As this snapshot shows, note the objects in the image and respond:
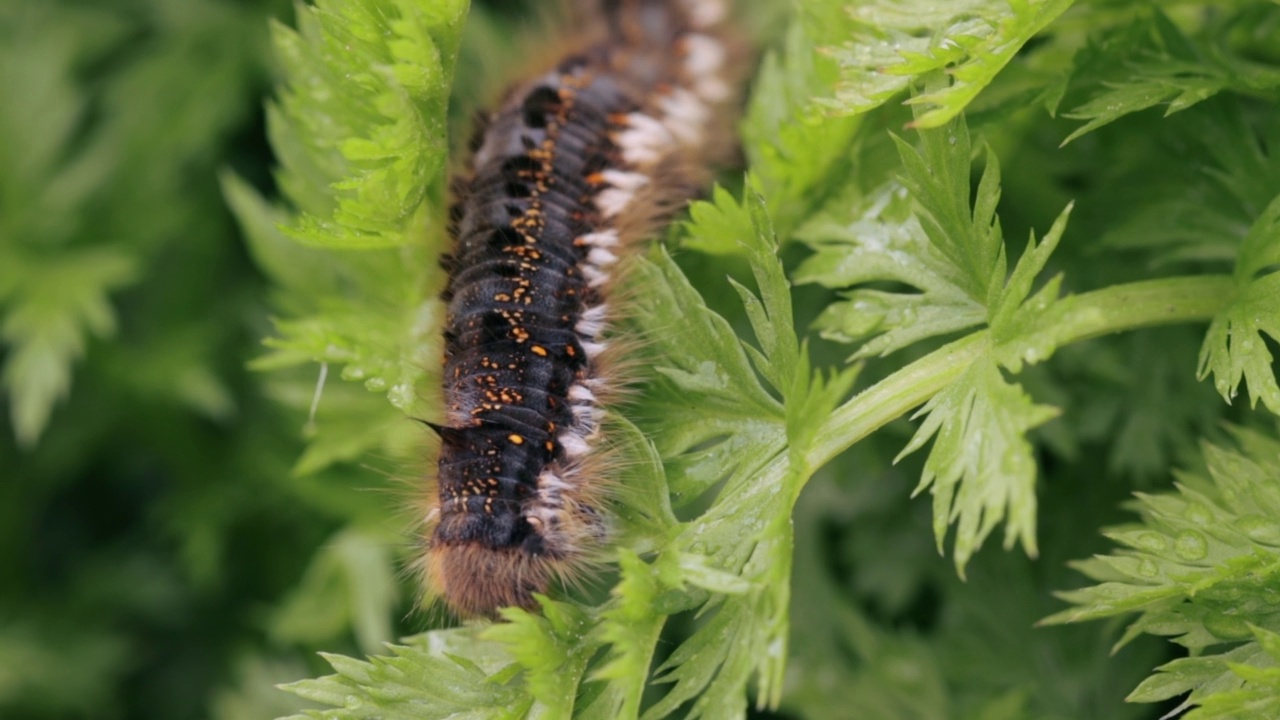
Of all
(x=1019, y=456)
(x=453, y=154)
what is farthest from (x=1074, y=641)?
(x=453, y=154)

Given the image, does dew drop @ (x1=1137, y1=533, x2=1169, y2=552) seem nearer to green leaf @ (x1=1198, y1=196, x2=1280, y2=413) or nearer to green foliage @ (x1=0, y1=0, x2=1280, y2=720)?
green foliage @ (x1=0, y1=0, x2=1280, y2=720)

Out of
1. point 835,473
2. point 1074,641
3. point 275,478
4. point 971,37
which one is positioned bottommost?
point 275,478

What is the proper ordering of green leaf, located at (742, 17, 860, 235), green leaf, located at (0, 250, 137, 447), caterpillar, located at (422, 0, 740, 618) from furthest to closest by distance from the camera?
1. green leaf, located at (0, 250, 137, 447)
2. green leaf, located at (742, 17, 860, 235)
3. caterpillar, located at (422, 0, 740, 618)

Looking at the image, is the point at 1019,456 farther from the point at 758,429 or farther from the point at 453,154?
the point at 453,154

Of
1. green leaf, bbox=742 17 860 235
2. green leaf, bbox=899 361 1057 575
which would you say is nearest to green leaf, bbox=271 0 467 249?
green leaf, bbox=742 17 860 235

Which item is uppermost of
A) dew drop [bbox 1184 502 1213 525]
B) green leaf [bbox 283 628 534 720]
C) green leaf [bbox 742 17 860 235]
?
green leaf [bbox 742 17 860 235]

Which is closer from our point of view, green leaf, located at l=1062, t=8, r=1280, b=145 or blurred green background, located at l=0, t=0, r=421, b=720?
green leaf, located at l=1062, t=8, r=1280, b=145

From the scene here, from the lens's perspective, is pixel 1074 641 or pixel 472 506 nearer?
pixel 472 506

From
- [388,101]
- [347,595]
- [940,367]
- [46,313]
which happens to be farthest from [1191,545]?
[46,313]
